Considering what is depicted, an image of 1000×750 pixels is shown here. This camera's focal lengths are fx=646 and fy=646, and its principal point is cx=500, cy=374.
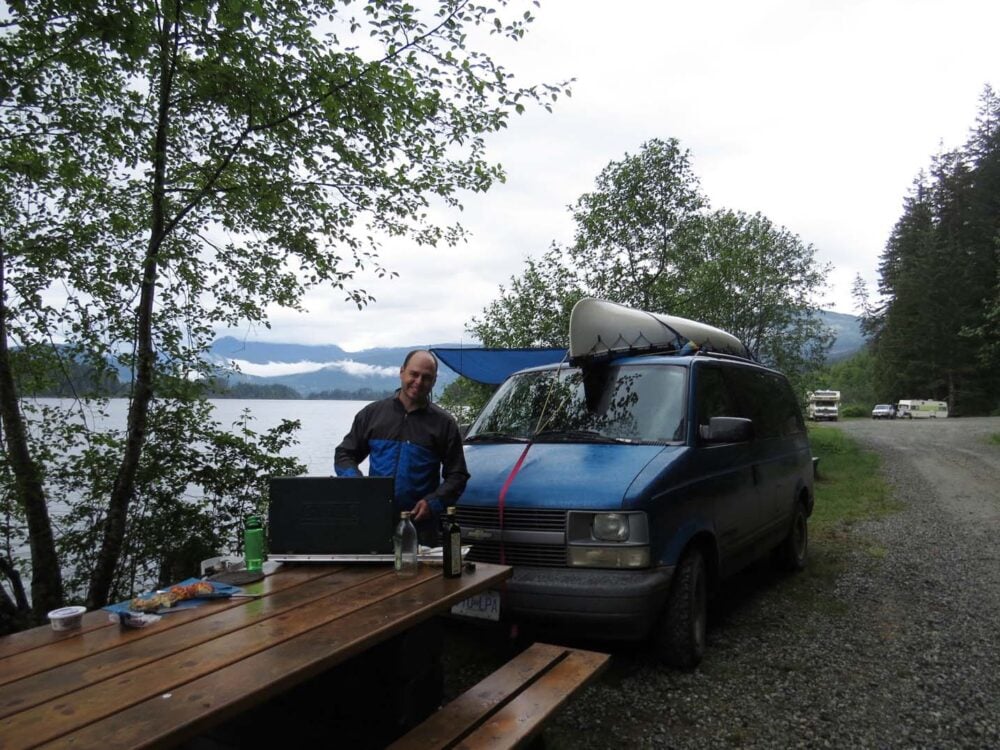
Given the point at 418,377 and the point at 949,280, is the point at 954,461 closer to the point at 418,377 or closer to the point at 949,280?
the point at 418,377

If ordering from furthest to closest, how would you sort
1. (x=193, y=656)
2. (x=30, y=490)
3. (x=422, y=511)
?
(x=30, y=490) < (x=422, y=511) < (x=193, y=656)

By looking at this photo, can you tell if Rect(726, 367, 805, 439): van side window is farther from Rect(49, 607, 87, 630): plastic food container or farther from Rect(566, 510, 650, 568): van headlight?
Rect(49, 607, 87, 630): plastic food container

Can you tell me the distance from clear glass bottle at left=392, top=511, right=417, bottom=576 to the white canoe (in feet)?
8.53

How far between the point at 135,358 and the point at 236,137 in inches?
71.7

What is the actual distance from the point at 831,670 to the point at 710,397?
1936mm

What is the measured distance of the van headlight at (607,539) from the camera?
3.69m

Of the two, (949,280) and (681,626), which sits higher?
(949,280)

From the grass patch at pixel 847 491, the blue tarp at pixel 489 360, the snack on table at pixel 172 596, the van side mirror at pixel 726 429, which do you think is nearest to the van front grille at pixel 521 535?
the van side mirror at pixel 726 429

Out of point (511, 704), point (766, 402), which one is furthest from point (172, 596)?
point (766, 402)

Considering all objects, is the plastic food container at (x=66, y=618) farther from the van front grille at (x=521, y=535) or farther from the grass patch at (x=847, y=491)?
the grass patch at (x=847, y=491)

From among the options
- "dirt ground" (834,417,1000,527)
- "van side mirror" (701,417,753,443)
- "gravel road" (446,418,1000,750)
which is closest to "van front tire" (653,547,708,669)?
"gravel road" (446,418,1000,750)

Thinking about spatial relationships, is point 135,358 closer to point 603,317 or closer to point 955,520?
point 603,317

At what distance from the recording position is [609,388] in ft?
16.1

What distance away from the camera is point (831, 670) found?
13.4 feet
